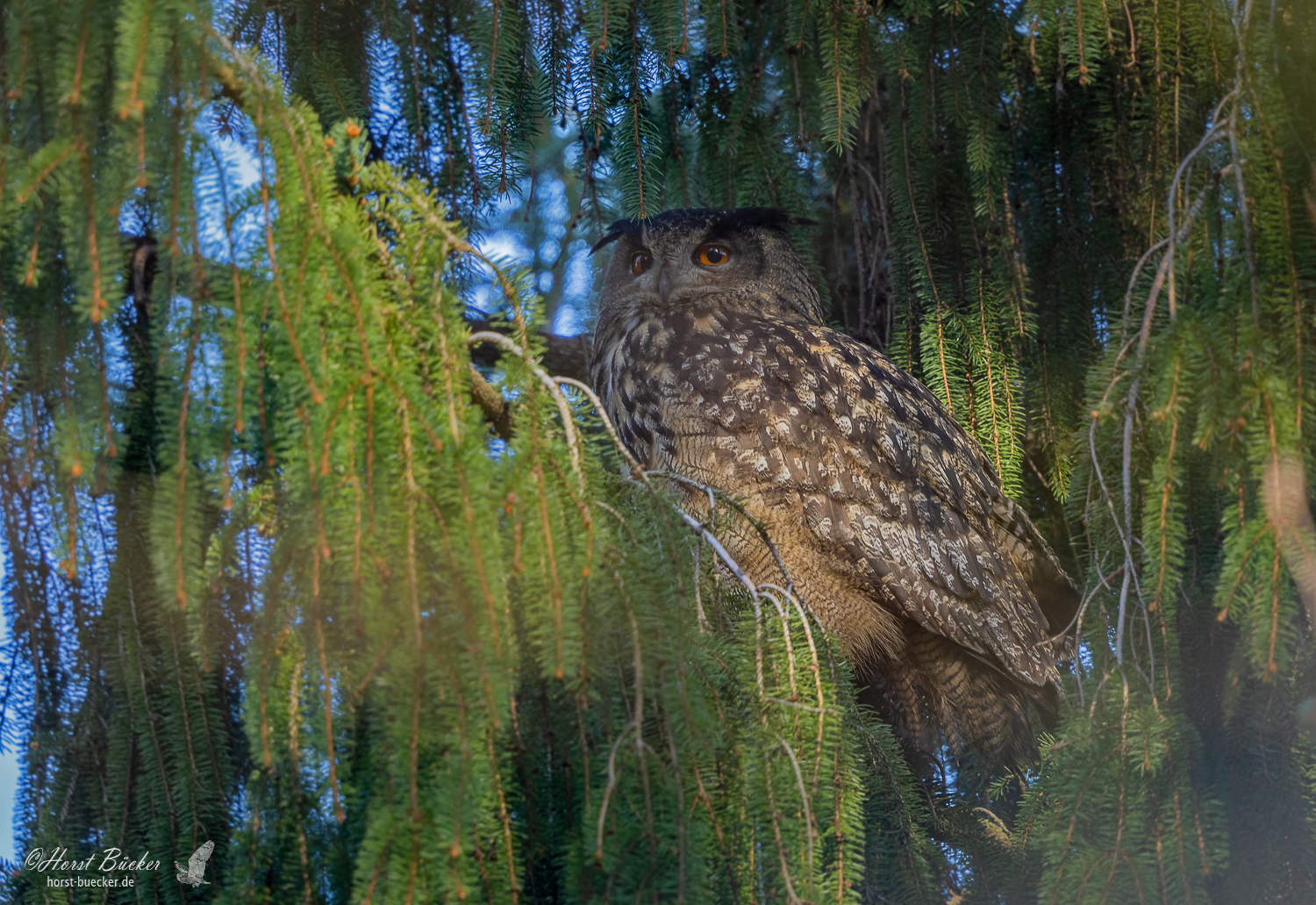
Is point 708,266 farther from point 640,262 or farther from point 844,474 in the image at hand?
point 844,474

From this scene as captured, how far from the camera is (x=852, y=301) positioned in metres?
3.75

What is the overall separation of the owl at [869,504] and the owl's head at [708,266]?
0.25m

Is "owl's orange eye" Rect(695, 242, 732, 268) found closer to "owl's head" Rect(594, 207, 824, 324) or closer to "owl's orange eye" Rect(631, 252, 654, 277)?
"owl's head" Rect(594, 207, 824, 324)

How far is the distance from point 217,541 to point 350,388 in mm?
317

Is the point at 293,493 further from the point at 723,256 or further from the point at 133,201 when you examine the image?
the point at 723,256

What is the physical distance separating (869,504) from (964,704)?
63 centimetres

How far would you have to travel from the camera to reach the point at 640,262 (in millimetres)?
3330

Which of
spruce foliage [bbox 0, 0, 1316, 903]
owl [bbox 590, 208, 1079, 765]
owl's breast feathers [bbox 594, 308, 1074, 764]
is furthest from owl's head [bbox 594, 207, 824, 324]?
spruce foliage [bbox 0, 0, 1316, 903]

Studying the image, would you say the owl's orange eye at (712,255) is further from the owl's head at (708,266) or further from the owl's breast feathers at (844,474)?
the owl's breast feathers at (844,474)

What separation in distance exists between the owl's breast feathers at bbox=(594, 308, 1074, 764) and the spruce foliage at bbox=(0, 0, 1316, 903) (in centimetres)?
52

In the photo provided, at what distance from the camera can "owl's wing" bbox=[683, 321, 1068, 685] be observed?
2617mm

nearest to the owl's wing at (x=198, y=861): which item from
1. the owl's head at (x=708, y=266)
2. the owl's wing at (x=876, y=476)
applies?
the owl's wing at (x=876, y=476)

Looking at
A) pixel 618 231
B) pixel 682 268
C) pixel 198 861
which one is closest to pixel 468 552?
pixel 198 861

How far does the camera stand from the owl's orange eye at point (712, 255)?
130 inches
